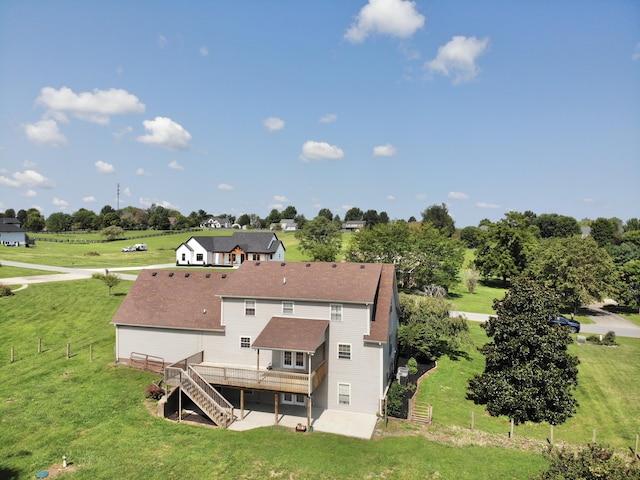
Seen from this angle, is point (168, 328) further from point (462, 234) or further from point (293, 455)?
point (462, 234)

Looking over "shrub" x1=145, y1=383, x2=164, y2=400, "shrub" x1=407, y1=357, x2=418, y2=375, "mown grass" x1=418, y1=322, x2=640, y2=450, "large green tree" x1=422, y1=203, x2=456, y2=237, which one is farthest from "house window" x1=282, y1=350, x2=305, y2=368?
"large green tree" x1=422, y1=203, x2=456, y2=237

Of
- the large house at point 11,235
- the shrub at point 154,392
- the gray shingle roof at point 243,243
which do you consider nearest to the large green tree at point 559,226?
the gray shingle roof at point 243,243

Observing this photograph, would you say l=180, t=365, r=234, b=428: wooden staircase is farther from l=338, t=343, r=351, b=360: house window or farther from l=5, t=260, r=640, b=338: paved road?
l=5, t=260, r=640, b=338: paved road

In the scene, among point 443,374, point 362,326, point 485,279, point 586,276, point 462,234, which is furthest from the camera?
point 462,234

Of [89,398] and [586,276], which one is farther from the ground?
[586,276]

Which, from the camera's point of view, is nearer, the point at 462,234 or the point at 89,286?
the point at 89,286

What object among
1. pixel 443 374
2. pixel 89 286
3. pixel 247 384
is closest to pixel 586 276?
pixel 443 374
